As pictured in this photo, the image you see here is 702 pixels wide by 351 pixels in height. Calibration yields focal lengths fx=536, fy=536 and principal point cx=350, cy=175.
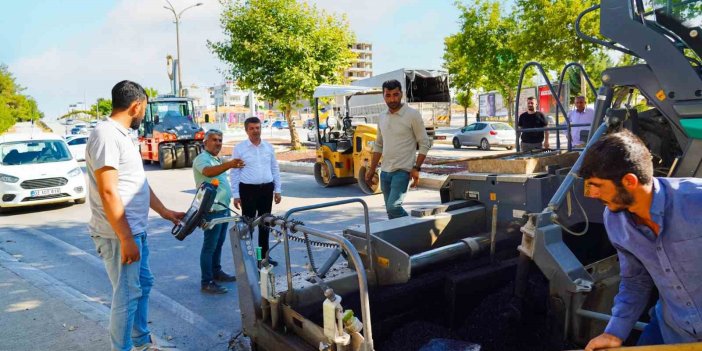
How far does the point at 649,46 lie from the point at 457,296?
2110 mm

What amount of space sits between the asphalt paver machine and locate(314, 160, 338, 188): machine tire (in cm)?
816

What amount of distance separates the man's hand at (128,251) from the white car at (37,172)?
8.95 metres

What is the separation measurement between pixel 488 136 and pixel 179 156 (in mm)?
13363

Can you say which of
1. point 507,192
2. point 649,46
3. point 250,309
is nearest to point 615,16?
point 649,46

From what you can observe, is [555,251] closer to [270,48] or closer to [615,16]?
[615,16]

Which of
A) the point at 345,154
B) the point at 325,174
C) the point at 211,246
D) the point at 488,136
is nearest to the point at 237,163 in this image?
the point at 211,246

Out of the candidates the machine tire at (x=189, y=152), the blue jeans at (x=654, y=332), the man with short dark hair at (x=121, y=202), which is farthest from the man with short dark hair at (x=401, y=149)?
the machine tire at (x=189, y=152)

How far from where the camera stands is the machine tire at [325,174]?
12.3 meters

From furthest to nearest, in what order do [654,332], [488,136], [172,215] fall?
[488,136]
[172,215]
[654,332]

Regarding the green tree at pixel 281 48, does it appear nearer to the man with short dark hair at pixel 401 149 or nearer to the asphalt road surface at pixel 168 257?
the asphalt road surface at pixel 168 257

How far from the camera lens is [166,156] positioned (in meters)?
18.8

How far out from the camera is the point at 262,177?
5.68 metres

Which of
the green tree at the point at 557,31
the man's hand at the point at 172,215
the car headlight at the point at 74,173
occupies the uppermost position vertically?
the green tree at the point at 557,31

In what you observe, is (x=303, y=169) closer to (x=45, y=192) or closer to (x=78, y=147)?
(x=45, y=192)
